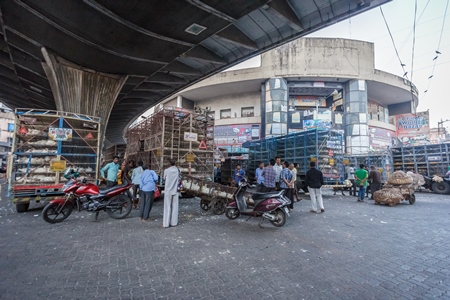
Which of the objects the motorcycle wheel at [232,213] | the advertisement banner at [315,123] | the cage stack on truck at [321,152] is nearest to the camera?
the motorcycle wheel at [232,213]

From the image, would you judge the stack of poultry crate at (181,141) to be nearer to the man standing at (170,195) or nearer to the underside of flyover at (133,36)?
the underside of flyover at (133,36)

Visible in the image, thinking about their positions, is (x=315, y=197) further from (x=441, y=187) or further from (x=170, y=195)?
(x=441, y=187)

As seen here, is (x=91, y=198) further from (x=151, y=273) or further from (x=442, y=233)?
(x=442, y=233)

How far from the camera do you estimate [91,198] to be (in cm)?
616

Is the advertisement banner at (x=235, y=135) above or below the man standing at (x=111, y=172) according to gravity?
above

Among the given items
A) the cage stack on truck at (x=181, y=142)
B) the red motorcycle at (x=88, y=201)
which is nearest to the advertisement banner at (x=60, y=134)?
the red motorcycle at (x=88, y=201)

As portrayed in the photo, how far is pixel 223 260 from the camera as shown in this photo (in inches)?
142

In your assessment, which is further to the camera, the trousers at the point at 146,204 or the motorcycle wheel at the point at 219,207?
the motorcycle wheel at the point at 219,207

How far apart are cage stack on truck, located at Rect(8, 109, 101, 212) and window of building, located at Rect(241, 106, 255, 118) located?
83.7ft

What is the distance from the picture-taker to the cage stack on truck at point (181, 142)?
10766 millimetres

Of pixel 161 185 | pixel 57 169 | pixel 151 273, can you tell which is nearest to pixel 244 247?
pixel 151 273

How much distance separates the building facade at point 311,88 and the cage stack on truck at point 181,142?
1660 cm

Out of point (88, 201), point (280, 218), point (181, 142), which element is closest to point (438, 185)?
point (280, 218)

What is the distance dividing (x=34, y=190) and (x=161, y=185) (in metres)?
3.91
